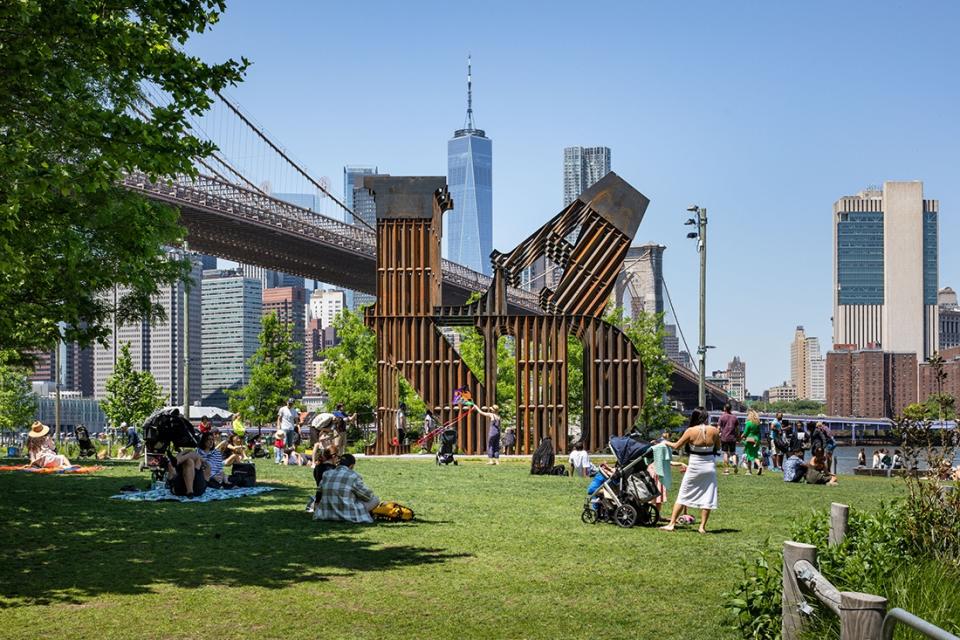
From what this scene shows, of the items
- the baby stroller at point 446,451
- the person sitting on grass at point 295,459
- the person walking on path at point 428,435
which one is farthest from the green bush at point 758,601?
the person walking on path at point 428,435

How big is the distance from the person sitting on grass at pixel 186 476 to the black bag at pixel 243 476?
142 cm

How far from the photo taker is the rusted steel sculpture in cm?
2931

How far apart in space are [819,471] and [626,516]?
27.8 feet

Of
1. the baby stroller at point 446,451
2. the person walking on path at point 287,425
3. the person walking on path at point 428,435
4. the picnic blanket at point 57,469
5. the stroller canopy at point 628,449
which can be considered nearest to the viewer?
the stroller canopy at point 628,449

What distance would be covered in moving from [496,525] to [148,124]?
18.8 ft

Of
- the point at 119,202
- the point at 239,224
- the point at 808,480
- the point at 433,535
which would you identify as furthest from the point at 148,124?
the point at 239,224

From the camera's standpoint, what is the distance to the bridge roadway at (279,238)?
5591 centimetres

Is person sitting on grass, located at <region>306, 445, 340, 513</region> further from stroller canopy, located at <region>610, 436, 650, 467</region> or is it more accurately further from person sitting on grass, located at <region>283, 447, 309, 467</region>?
person sitting on grass, located at <region>283, 447, 309, 467</region>

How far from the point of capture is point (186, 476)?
52.1 feet

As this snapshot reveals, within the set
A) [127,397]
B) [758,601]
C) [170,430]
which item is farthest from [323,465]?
[127,397]

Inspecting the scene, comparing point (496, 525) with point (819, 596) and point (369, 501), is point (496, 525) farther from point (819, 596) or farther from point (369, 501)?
point (819, 596)

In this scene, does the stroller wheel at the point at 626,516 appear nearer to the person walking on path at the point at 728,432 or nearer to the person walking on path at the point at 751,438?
the person walking on path at the point at 728,432

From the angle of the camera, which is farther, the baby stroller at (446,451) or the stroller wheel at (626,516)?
the baby stroller at (446,451)

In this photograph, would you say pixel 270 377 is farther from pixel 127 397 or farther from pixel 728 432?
pixel 728 432
